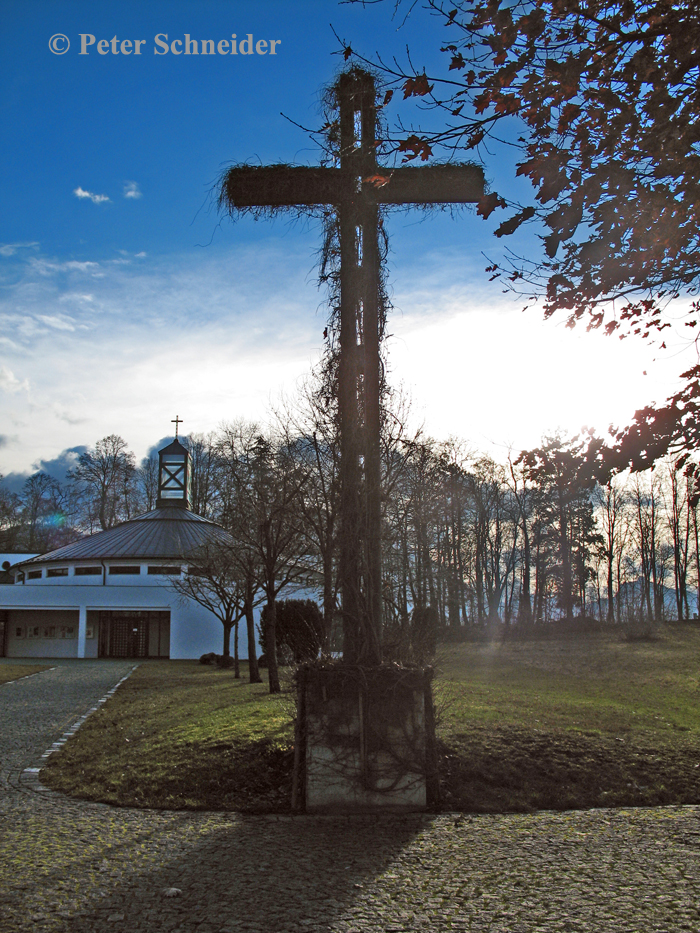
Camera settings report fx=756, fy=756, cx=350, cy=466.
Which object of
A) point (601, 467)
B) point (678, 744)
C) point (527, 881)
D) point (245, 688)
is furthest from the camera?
point (245, 688)

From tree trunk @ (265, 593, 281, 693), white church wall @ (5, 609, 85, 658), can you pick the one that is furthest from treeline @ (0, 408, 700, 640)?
white church wall @ (5, 609, 85, 658)

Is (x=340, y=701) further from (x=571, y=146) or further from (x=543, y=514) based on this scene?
(x=543, y=514)

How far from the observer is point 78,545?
41.8 m

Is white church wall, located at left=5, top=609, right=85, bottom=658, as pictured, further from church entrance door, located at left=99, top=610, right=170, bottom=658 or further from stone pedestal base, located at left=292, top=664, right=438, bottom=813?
stone pedestal base, located at left=292, top=664, right=438, bottom=813

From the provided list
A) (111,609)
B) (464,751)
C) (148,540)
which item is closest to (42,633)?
(111,609)

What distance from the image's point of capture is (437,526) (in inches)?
1314

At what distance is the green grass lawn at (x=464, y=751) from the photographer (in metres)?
6.84

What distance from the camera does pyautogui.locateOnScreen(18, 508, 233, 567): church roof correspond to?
39.0m

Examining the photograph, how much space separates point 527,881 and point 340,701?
2.29 metres

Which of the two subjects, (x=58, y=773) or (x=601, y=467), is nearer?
(x=601, y=467)

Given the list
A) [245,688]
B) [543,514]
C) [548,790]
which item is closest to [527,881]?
[548,790]

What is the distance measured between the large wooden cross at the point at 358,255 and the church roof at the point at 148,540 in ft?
101

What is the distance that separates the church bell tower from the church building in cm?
704

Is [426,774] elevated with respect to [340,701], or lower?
lower
